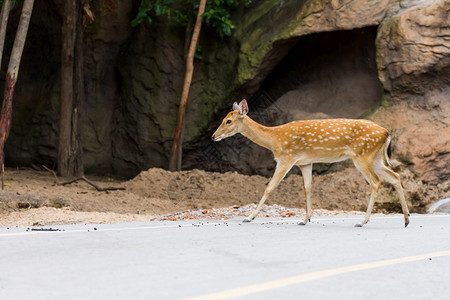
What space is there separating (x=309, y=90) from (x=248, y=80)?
2.11 metres

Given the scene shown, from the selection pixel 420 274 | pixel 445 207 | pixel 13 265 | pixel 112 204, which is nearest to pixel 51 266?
pixel 13 265

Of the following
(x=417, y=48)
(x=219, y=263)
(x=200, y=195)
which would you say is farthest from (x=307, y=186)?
(x=417, y=48)

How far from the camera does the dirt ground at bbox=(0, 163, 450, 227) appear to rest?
1491 cm

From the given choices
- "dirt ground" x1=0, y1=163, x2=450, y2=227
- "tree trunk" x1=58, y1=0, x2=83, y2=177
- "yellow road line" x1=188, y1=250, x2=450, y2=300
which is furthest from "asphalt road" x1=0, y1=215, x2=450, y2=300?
"tree trunk" x1=58, y1=0, x2=83, y2=177

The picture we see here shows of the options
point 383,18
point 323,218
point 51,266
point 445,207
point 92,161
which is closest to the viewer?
point 51,266

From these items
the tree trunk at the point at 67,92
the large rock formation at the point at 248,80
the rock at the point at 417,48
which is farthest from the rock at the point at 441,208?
the tree trunk at the point at 67,92

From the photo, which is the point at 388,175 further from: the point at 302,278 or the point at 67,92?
the point at 67,92

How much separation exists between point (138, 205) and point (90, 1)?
940cm

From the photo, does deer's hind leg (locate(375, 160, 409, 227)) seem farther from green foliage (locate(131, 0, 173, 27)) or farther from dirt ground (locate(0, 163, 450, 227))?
green foliage (locate(131, 0, 173, 27))

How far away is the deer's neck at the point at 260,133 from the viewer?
12.3 metres

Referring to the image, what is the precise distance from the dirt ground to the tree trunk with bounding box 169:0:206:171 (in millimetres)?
2516

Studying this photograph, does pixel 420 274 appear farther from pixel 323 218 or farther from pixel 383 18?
pixel 383 18

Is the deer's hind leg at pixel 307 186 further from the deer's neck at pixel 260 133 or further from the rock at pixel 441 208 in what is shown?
the rock at pixel 441 208

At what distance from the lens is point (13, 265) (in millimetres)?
6305
